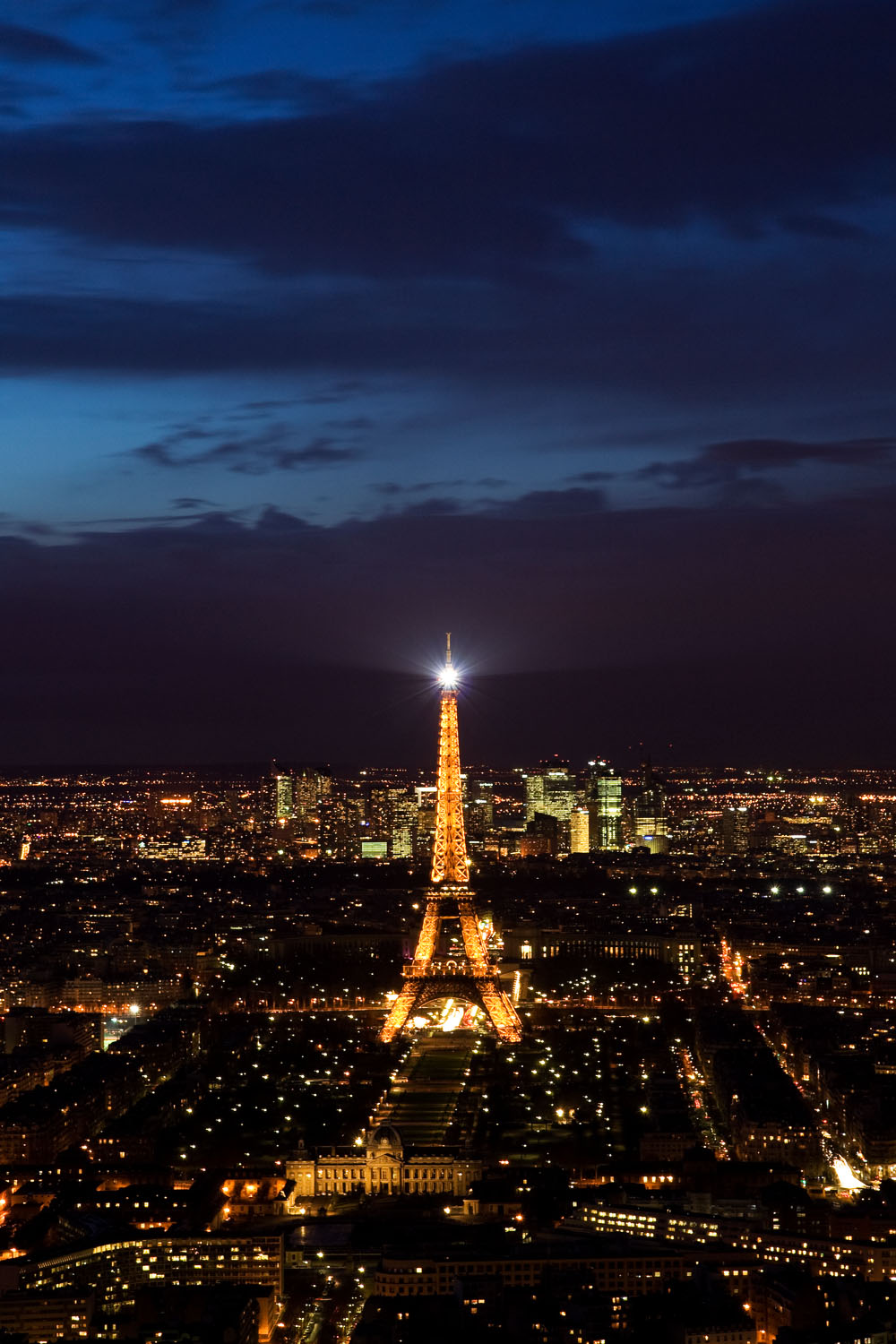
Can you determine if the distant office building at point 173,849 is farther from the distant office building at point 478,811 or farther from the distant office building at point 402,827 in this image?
the distant office building at point 478,811

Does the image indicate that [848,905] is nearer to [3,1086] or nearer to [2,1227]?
[3,1086]

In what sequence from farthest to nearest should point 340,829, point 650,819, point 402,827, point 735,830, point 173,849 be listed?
point 735,830
point 650,819
point 340,829
point 402,827
point 173,849

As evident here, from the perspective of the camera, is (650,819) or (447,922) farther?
(650,819)

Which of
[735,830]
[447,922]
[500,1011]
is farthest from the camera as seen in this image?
[735,830]

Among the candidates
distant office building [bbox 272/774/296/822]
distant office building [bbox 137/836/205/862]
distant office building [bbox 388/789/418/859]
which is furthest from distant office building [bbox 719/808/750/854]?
distant office building [bbox 137/836/205/862]

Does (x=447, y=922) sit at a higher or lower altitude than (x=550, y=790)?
lower

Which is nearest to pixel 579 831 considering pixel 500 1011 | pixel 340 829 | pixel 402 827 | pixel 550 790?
pixel 402 827

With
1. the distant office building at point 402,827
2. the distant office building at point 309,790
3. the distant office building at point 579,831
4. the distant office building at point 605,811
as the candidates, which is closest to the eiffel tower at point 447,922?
the distant office building at point 402,827

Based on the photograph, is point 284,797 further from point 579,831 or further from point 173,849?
point 173,849
